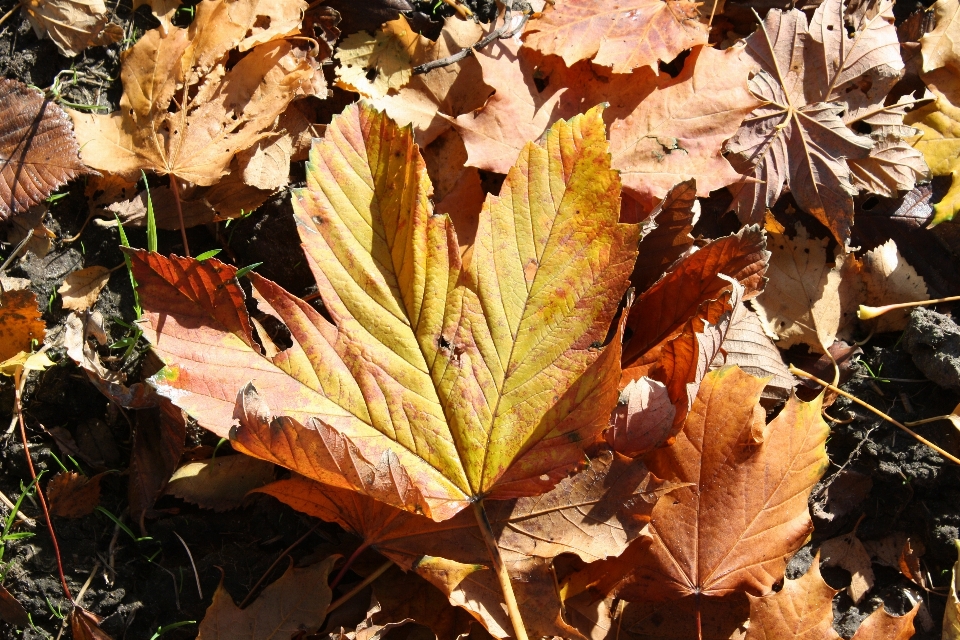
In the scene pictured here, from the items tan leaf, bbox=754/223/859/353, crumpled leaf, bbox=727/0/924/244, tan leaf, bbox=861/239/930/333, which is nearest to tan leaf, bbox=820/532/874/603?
tan leaf, bbox=754/223/859/353

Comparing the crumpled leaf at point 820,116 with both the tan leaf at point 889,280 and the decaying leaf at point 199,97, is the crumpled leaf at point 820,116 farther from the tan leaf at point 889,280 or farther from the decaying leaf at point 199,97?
the decaying leaf at point 199,97

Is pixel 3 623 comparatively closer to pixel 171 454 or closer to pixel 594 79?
pixel 171 454

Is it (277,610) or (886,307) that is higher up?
(886,307)

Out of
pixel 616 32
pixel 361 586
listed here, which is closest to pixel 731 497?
pixel 361 586

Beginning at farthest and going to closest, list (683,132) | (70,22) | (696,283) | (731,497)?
(70,22)
(683,132)
(696,283)
(731,497)

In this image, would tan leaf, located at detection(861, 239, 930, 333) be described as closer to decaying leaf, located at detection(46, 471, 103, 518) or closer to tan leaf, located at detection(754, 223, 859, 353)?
tan leaf, located at detection(754, 223, 859, 353)

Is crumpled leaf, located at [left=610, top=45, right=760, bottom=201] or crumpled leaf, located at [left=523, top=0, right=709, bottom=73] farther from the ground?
crumpled leaf, located at [left=523, top=0, right=709, bottom=73]

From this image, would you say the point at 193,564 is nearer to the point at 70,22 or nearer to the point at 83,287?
the point at 83,287

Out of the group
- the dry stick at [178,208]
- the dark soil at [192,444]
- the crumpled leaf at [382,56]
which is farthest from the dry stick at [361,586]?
the crumpled leaf at [382,56]
